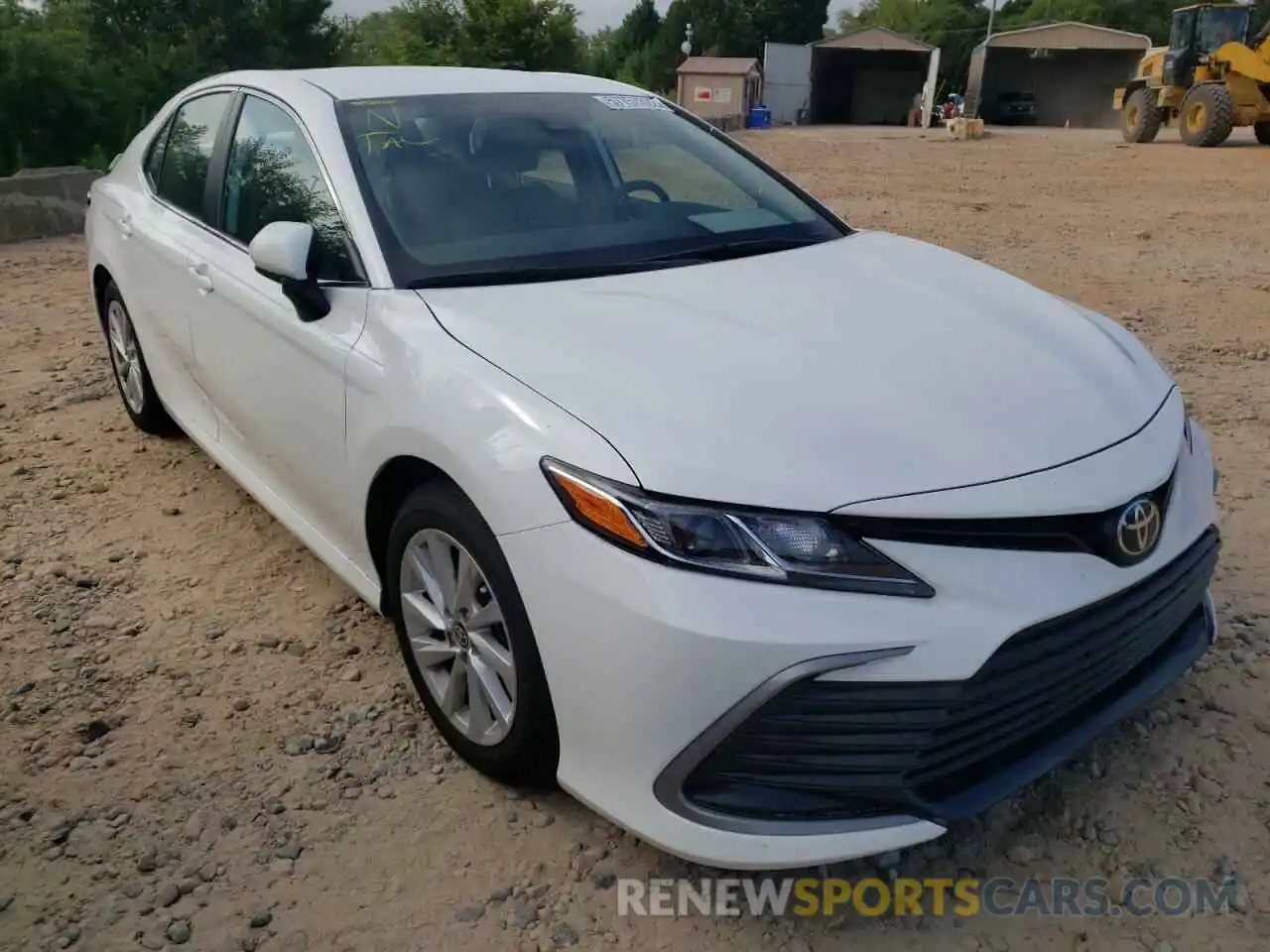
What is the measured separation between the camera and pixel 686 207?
10.4 ft

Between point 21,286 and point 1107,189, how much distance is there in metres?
12.5

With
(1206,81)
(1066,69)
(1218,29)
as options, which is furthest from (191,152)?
(1066,69)

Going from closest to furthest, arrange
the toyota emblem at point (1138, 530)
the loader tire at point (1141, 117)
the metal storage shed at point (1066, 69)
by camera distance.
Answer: the toyota emblem at point (1138, 530), the loader tire at point (1141, 117), the metal storage shed at point (1066, 69)

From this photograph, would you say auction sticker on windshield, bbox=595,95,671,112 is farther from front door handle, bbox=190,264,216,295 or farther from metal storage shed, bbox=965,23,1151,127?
metal storage shed, bbox=965,23,1151,127

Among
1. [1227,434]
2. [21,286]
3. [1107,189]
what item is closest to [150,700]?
[1227,434]

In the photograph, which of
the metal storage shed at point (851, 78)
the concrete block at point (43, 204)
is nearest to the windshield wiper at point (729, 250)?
the concrete block at point (43, 204)

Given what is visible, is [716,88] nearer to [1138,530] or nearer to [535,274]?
[535,274]

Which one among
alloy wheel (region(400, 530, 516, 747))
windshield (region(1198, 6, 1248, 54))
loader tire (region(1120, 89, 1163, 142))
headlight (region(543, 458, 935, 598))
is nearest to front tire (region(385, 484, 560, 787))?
alloy wheel (region(400, 530, 516, 747))

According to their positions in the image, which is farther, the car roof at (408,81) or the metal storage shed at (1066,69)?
the metal storage shed at (1066,69)

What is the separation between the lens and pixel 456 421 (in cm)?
219

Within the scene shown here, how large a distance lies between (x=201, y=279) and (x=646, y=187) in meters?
1.45

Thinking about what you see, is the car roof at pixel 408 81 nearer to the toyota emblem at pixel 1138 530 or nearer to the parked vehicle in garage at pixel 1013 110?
the toyota emblem at pixel 1138 530

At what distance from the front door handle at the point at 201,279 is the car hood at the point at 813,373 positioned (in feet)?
3.88

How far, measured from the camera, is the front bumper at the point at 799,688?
181 cm
